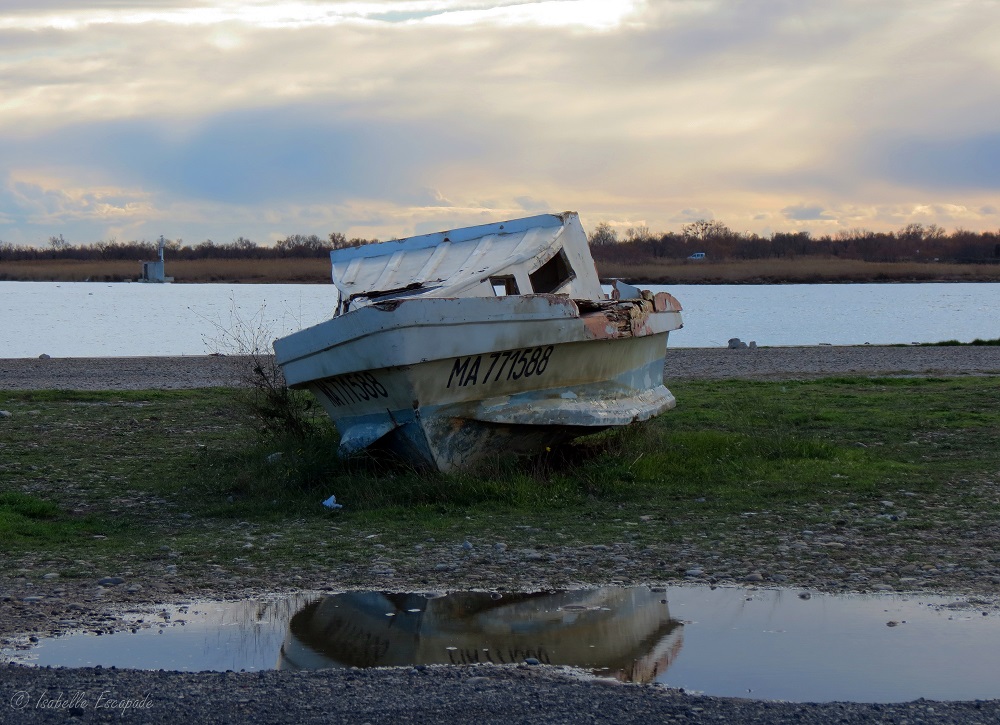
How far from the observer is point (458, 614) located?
5.65 meters

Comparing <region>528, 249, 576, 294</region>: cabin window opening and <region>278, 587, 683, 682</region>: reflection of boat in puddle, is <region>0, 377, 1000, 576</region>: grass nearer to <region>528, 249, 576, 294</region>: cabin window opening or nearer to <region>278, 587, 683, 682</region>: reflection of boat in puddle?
<region>278, 587, 683, 682</region>: reflection of boat in puddle

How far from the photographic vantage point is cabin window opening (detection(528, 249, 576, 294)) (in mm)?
10758

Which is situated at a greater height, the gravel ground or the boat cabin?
the boat cabin

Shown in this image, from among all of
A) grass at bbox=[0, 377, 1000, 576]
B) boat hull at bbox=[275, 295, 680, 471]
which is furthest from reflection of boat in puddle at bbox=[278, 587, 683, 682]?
boat hull at bbox=[275, 295, 680, 471]

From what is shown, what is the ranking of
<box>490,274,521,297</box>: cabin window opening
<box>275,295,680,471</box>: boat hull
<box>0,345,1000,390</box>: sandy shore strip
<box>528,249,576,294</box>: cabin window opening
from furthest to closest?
<box>0,345,1000,390</box>: sandy shore strip
<box>528,249,576,294</box>: cabin window opening
<box>490,274,521,297</box>: cabin window opening
<box>275,295,680,471</box>: boat hull

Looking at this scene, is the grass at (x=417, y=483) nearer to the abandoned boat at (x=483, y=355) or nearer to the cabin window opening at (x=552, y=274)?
the abandoned boat at (x=483, y=355)

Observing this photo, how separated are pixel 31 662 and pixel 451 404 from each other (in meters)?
4.28

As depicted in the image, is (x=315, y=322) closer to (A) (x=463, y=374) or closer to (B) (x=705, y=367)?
(B) (x=705, y=367)

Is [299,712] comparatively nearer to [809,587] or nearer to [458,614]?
[458,614]

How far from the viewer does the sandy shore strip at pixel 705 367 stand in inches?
798

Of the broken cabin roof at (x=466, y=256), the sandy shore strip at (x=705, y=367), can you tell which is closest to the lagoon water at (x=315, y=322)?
the sandy shore strip at (x=705, y=367)

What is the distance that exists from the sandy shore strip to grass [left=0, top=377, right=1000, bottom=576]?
268 inches

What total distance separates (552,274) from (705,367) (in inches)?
507

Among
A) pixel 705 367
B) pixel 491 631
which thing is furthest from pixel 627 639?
pixel 705 367
